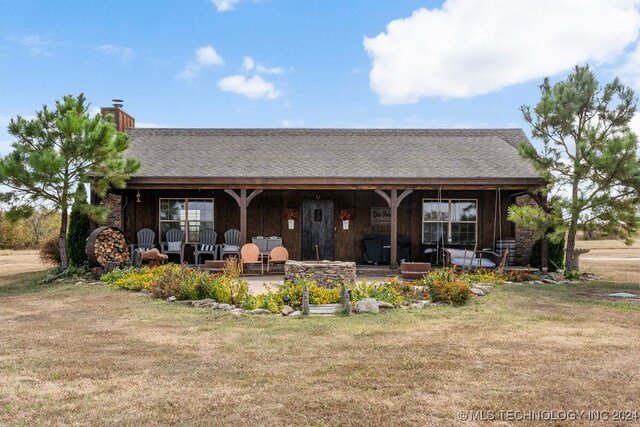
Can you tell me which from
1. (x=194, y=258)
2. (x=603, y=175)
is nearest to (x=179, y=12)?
(x=194, y=258)

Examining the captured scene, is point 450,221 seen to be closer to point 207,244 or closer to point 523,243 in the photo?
point 523,243

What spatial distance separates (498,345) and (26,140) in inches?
417

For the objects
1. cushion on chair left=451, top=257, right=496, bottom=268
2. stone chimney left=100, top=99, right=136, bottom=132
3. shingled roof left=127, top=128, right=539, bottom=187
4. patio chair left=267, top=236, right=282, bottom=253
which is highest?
stone chimney left=100, top=99, right=136, bottom=132

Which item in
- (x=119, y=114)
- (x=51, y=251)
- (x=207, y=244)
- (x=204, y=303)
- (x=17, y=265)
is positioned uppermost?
(x=119, y=114)

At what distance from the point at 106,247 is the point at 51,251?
2948 millimetres

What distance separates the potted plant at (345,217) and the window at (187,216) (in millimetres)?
3532

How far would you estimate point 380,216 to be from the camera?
14.1 metres

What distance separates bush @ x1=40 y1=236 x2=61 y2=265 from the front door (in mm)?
6516

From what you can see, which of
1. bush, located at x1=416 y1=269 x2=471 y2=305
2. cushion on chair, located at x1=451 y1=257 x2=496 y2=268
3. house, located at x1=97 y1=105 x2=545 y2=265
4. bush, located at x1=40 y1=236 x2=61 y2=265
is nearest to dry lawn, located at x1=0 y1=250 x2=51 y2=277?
bush, located at x1=40 y1=236 x2=61 y2=265

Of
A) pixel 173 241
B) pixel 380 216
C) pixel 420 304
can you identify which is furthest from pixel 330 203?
pixel 420 304

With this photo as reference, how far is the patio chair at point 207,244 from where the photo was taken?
1309 centimetres

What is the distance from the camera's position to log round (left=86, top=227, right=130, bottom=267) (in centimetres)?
1155

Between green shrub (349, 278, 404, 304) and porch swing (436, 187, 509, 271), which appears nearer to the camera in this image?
green shrub (349, 278, 404, 304)

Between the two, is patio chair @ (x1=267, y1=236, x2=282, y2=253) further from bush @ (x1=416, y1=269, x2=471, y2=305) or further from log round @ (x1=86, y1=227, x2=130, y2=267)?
bush @ (x1=416, y1=269, x2=471, y2=305)
